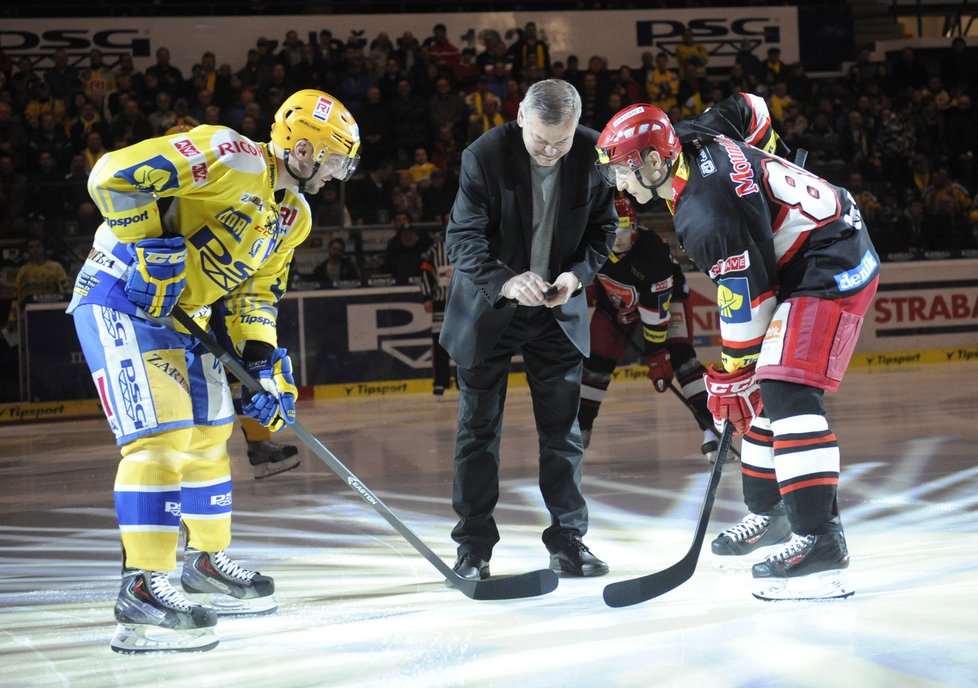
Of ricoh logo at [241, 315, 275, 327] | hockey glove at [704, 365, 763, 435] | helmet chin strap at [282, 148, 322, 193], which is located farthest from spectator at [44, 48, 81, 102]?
hockey glove at [704, 365, 763, 435]

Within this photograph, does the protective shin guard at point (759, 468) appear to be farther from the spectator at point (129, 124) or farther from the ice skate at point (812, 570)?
the spectator at point (129, 124)

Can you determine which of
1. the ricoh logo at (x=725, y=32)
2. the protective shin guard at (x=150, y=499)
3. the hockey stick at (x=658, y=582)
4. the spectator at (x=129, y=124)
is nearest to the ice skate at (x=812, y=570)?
the hockey stick at (x=658, y=582)

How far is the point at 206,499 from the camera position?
144 inches

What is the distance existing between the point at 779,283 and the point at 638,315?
10.1 feet

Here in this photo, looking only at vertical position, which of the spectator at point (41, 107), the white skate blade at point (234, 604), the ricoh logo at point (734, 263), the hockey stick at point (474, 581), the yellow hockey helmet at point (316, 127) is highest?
the spectator at point (41, 107)

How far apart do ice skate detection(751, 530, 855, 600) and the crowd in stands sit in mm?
8198

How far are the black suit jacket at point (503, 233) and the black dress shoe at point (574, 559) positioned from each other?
683mm

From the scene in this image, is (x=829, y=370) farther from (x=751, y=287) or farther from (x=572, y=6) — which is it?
(x=572, y=6)

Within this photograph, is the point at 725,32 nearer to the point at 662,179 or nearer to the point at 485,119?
the point at 485,119

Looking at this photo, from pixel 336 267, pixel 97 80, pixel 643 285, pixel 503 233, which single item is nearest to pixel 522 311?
pixel 503 233

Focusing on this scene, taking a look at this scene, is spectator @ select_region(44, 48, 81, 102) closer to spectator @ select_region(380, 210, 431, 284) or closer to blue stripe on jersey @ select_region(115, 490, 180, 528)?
spectator @ select_region(380, 210, 431, 284)

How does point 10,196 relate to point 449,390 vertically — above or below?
above

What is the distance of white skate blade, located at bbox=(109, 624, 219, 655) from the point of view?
328 cm

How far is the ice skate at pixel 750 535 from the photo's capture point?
4.13 m
